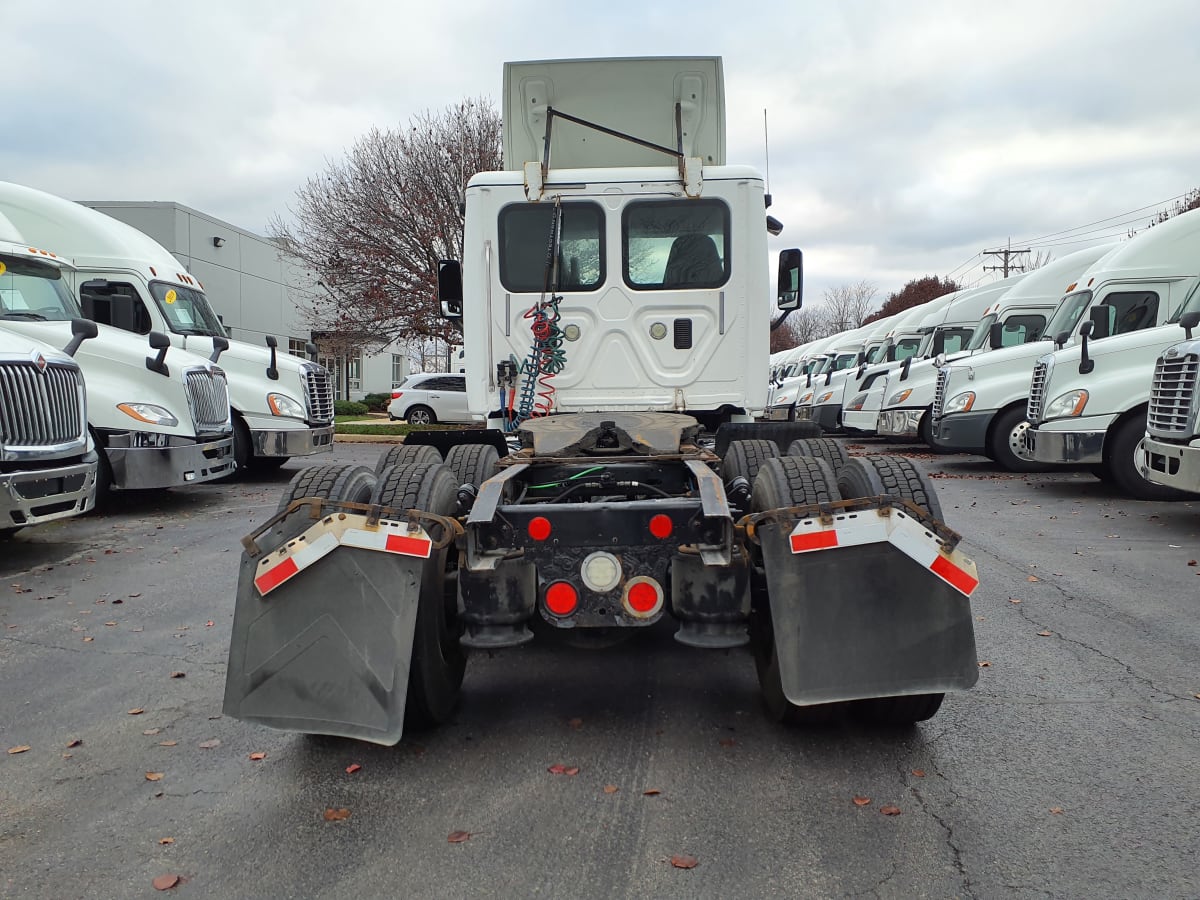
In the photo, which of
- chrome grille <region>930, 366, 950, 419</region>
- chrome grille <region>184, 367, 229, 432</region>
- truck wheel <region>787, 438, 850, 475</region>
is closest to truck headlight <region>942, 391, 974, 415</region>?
chrome grille <region>930, 366, 950, 419</region>

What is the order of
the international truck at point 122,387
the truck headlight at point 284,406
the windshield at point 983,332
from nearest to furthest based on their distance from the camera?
1. the international truck at point 122,387
2. the truck headlight at point 284,406
3. the windshield at point 983,332

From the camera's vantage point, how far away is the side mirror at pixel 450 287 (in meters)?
6.80

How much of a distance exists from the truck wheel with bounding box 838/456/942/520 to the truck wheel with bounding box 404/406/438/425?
23005mm

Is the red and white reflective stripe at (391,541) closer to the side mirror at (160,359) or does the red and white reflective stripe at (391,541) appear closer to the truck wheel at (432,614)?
the truck wheel at (432,614)

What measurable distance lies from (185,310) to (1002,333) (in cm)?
1220

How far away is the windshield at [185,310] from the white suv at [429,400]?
12.4 metres

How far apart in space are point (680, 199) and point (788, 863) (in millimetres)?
4673

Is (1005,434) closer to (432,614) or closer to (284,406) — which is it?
(284,406)

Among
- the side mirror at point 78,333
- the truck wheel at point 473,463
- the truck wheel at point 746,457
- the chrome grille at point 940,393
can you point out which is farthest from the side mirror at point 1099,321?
the side mirror at point 78,333

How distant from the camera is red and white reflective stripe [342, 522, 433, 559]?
3145 mm

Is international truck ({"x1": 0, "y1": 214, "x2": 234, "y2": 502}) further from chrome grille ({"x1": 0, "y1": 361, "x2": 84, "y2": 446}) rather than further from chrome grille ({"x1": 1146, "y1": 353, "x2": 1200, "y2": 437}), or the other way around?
chrome grille ({"x1": 1146, "y1": 353, "x2": 1200, "y2": 437})

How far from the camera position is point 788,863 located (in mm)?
2660

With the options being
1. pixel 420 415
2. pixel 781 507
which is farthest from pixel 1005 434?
pixel 420 415

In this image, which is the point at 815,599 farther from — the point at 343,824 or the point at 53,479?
the point at 53,479
